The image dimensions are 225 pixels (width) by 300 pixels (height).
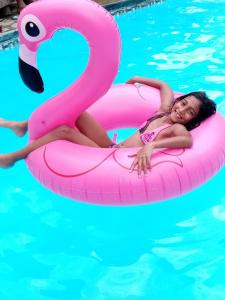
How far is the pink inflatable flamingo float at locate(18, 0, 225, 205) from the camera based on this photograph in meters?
2.73

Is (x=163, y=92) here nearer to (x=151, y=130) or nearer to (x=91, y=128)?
(x=151, y=130)

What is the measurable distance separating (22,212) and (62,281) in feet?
2.50

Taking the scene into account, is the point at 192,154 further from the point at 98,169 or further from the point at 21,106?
the point at 21,106

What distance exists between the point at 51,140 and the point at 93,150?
0.29m

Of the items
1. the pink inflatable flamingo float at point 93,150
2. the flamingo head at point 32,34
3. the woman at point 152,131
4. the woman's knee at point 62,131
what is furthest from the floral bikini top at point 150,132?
the flamingo head at point 32,34

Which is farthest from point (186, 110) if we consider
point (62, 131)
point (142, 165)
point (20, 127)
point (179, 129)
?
point (20, 127)

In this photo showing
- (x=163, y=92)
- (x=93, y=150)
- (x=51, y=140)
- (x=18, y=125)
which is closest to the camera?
(x=93, y=150)

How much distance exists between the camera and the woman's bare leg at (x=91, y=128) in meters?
3.23

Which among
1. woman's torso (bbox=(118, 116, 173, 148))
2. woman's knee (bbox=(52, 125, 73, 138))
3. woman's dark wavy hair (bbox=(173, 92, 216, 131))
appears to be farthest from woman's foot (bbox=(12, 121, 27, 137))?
woman's dark wavy hair (bbox=(173, 92, 216, 131))

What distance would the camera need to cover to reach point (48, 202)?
11.9 ft

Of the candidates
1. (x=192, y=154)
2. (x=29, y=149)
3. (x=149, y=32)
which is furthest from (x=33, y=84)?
(x=149, y=32)

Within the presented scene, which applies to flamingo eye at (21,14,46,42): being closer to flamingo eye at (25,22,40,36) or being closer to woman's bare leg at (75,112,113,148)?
flamingo eye at (25,22,40,36)

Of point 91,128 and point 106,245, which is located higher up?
point 91,128

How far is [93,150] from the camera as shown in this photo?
290 centimetres
